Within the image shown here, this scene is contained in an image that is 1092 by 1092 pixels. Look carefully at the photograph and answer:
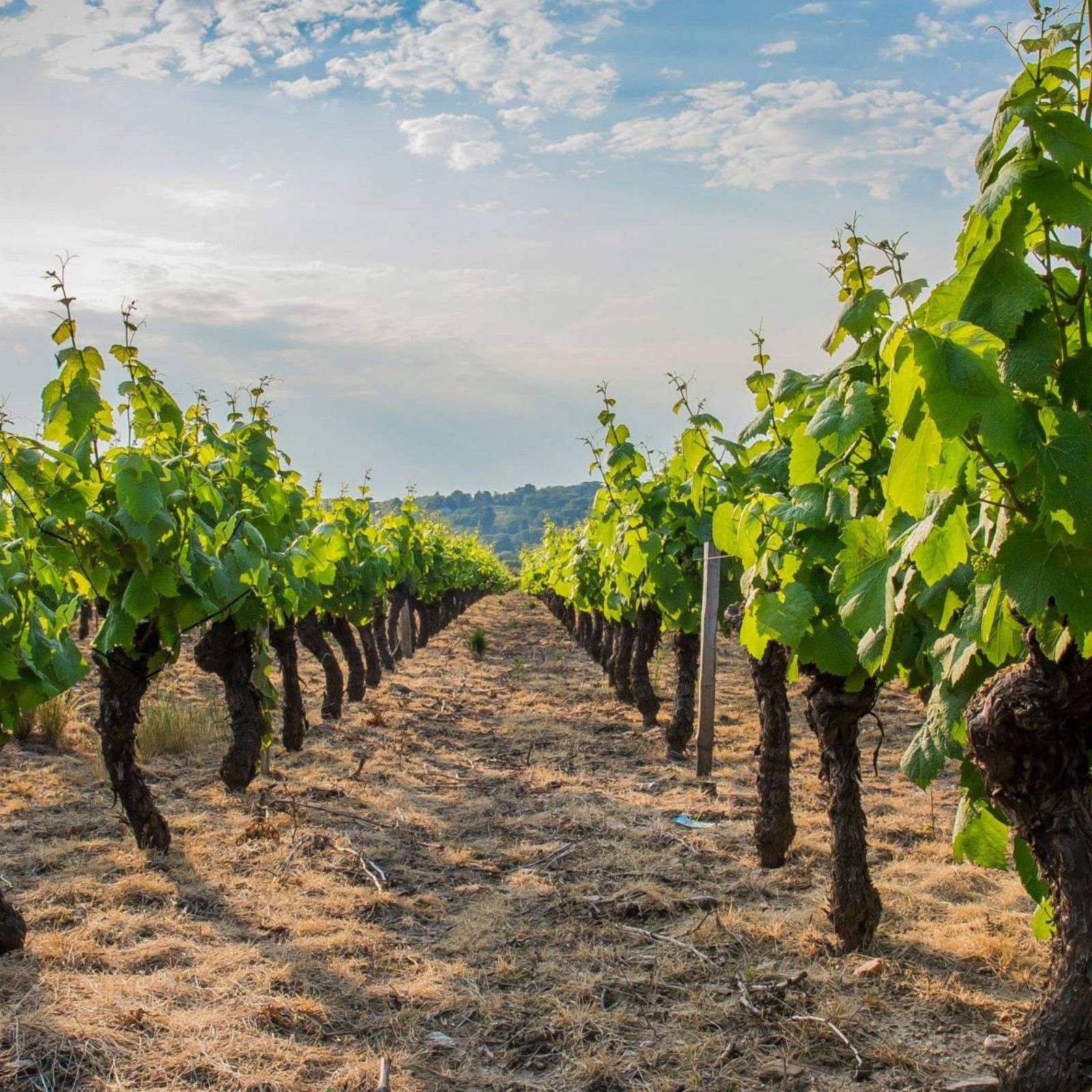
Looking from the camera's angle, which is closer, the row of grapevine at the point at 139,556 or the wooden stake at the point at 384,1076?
the wooden stake at the point at 384,1076

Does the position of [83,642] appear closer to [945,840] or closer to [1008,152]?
[945,840]

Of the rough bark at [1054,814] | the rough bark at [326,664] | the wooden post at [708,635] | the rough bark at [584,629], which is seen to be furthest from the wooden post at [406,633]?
the rough bark at [1054,814]

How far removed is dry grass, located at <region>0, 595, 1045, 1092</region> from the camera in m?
3.62

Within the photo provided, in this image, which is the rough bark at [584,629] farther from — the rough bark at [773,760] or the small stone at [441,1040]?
the small stone at [441,1040]

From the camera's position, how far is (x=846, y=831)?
461cm

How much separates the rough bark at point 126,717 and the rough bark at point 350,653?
704 cm

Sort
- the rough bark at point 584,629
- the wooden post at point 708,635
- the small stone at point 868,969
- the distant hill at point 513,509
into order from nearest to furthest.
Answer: the small stone at point 868,969, the wooden post at point 708,635, the rough bark at point 584,629, the distant hill at point 513,509

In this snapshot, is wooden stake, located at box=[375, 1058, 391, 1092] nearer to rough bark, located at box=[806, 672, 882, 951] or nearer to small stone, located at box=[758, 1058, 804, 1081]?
small stone, located at box=[758, 1058, 804, 1081]

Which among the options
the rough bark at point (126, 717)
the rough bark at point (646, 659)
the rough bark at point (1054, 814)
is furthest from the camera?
the rough bark at point (646, 659)

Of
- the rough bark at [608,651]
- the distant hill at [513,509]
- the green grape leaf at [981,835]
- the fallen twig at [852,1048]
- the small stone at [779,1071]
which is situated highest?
the distant hill at [513,509]

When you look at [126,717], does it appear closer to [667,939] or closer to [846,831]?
[667,939]

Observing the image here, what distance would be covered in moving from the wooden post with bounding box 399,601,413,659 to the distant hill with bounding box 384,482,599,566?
400 feet

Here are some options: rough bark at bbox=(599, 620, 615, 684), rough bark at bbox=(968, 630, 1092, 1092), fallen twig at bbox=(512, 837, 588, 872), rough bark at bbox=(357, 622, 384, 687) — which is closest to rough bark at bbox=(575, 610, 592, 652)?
rough bark at bbox=(599, 620, 615, 684)

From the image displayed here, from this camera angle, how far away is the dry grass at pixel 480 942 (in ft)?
11.9
